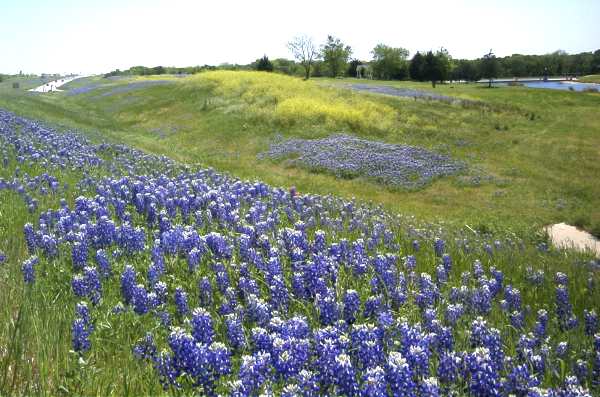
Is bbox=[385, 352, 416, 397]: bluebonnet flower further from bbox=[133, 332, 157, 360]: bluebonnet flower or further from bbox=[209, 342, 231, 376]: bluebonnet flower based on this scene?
bbox=[133, 332, 157, 360]: bluebonnet flower

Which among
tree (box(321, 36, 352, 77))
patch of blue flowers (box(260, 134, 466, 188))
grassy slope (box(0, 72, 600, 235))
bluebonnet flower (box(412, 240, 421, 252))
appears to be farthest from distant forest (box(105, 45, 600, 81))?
bluebonnet flower (box(412, 240, 421, 252))

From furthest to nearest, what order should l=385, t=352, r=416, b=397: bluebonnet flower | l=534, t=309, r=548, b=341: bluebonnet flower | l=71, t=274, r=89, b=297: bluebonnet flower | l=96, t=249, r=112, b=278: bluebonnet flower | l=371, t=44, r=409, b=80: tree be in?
1. l=371, t=44, r=409, b=80: tree
2. l=96, t=249, r=112, b=278: bluebonnet flower
3. l=534, t=309, r=548, b=341: bluebonnet flower
4. l=71, t=274, r=89, b=297: bluebonnet flower
5. l=385, t=352, r=416, b=397: bluebonnet flower

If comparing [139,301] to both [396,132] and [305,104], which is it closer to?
[396,132]

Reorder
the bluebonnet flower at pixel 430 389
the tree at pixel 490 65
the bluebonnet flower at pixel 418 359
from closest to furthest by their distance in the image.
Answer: the bluebonnet flower at pixel 430 389 < the bluebonnet flower at pixel 418 359 < the tree at pixel 490 65

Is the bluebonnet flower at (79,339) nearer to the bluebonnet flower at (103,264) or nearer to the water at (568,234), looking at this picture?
the bluebonnet flower at (103,264)

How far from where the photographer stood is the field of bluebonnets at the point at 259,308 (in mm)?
3160

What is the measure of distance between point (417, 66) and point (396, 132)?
60.3 m

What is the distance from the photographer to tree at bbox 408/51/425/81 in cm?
8501

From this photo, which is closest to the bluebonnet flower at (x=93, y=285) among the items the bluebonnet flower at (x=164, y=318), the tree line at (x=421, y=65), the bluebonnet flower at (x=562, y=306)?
the bluebonnet flower at (x=164, y=318)

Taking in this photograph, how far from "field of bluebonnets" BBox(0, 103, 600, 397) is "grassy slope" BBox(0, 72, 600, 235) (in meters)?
Answer: 10.5

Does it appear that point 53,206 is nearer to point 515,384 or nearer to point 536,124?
point 515,384

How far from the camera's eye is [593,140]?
30.4 meters

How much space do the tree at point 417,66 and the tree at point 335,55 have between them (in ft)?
47.0

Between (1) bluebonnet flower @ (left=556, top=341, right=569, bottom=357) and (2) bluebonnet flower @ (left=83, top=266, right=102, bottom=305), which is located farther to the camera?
(2) bluebonnet flower @ (left=83, top=266, right=102, bottom=305)
